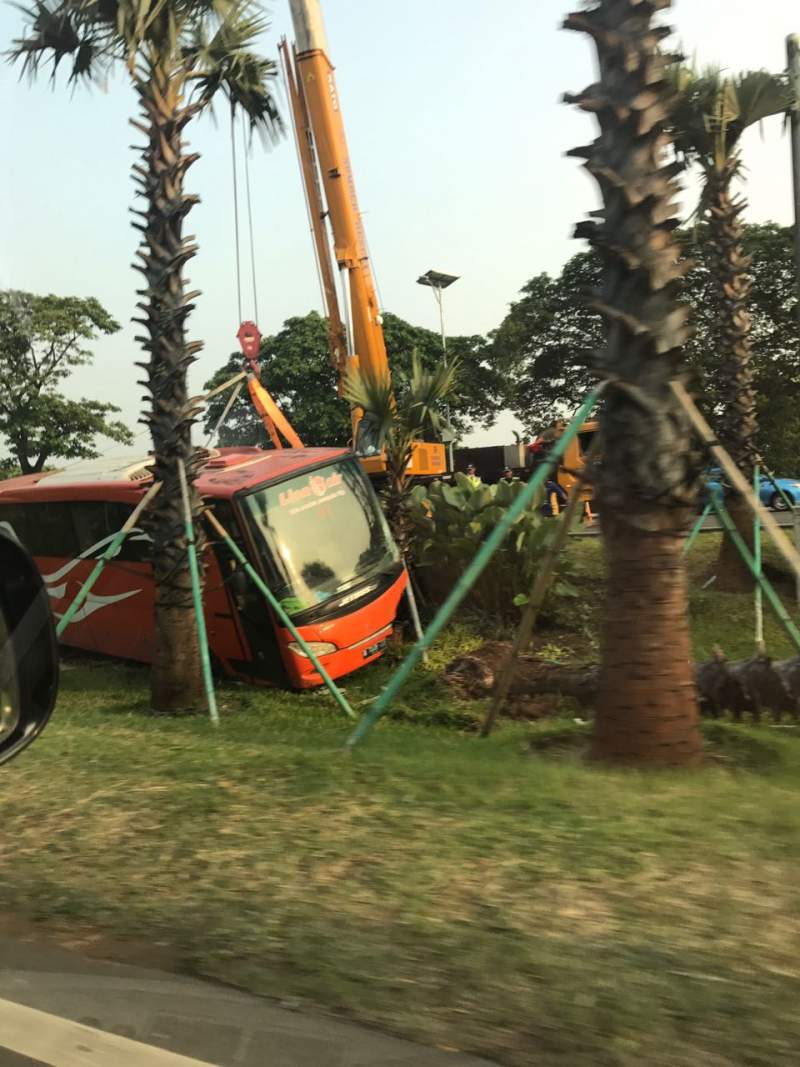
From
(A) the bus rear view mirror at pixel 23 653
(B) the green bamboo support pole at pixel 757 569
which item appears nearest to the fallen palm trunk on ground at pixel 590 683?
(B) the green bamboo support pole at pixel 757 569

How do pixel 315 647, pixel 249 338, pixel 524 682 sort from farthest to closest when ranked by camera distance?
pixel 249 338 → pixel 315 647 → pixel 524 682

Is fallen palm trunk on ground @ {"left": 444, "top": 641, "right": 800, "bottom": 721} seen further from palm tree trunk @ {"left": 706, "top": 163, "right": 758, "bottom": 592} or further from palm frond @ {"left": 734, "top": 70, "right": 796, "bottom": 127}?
palm frond @ {"left": 734, "top": 70, "right": 796, "bottom": 127}

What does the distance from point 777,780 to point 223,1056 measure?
10.7 ft

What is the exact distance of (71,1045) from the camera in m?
2.64

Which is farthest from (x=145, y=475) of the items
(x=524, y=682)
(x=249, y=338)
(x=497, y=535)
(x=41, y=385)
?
(x=41, y=385)

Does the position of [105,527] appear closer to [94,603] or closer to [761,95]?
[94,603]

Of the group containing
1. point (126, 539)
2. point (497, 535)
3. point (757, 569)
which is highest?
point (497, 535)

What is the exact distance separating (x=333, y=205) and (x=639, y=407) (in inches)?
440

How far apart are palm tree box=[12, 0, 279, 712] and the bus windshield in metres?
1.06

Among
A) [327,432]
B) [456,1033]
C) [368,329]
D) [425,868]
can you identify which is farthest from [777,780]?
[327,432]

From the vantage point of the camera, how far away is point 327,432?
1679 inches

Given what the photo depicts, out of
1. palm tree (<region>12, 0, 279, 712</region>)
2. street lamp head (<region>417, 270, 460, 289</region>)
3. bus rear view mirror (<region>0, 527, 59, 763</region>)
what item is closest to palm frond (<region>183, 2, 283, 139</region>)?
palm tree (<region>12, 0, 279, 712</region>)

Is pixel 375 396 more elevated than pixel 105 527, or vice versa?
pixel 375 396

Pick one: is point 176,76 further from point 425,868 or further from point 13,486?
point 425,868
